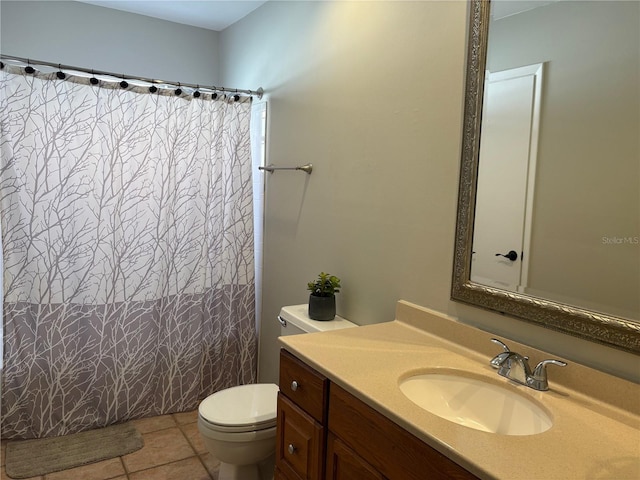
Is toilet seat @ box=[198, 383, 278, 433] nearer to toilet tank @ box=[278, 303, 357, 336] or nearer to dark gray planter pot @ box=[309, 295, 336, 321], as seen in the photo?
toilet tank @ box=[278, 303, 357, 336]

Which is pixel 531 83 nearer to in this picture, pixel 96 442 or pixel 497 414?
pixel 497 414

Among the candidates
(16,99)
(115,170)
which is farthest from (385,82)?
(16,99)

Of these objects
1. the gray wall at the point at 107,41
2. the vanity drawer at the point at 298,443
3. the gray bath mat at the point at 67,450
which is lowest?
the gray bath mat at the point at 67,450

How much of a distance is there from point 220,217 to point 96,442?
1.41 m

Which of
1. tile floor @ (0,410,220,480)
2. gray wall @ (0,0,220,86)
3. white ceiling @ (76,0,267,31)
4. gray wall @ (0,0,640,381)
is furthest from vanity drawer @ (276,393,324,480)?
gray wall @ (0,0,220,86)

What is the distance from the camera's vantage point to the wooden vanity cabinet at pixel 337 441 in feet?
3.37

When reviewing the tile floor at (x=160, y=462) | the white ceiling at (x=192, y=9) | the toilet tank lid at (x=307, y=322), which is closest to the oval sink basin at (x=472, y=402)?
the toilet tank lid at (x=307, y=322)

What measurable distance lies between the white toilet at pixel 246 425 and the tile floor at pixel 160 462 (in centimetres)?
29

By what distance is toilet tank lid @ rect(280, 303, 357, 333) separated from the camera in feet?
6.63

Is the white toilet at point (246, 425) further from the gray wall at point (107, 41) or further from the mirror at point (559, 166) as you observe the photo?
the gray wall at point (107, 41)

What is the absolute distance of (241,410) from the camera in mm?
1983

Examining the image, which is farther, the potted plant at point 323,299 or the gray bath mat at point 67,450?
the gray bath mat at point 67,450

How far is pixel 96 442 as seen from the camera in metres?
2.49

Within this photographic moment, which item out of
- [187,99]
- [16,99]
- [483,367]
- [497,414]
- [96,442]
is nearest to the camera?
[497,414]
